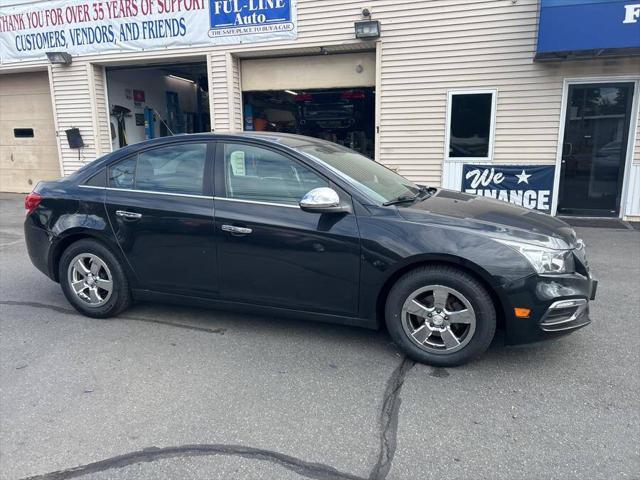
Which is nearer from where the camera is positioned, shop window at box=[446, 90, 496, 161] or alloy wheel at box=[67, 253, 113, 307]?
alloy wheel at box=[67, 253, 113, 307]

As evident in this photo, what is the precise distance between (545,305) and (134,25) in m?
10.5

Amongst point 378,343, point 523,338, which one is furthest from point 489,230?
point 378,343

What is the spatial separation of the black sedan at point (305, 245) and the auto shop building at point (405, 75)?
16.9 ft

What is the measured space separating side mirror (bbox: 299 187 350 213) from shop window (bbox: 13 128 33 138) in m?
12.1

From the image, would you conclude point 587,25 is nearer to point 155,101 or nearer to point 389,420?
point 389,420

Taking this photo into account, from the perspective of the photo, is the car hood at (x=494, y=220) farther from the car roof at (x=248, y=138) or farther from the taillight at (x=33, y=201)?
the taillight at (x=33, y=201)

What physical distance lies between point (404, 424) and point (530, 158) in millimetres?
7337

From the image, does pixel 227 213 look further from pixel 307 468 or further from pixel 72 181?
pixel 307 468

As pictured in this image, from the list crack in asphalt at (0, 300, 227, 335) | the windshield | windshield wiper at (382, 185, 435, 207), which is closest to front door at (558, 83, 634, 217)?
windshield wiper at (382, 185, 435, 207)

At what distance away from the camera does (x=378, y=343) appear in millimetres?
3801

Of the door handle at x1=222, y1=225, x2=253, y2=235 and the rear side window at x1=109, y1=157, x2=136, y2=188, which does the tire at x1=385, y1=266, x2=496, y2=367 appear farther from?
the rear side window at x1=109, y1=157, x2=136, y2=188

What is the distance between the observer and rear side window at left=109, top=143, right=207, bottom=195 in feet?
13.1

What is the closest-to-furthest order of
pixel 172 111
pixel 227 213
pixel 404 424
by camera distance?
pixel 404 424
pixel 227 213
pixel 172 111

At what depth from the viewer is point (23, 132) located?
1274cm
